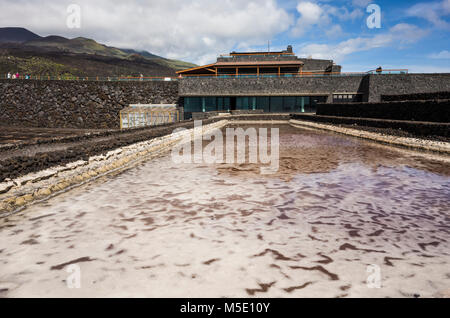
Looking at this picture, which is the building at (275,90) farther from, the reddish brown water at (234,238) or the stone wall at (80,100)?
the reddish brown water at (234,238)

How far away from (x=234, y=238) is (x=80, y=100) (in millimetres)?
43740

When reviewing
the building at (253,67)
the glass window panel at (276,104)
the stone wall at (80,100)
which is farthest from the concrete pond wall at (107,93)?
the building at (253,67)

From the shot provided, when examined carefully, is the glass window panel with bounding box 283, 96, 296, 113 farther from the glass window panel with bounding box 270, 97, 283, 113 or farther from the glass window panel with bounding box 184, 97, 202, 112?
the glass window panel with bounding box 184, 97, 202, 112

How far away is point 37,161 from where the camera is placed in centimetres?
698

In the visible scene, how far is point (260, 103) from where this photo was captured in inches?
1670

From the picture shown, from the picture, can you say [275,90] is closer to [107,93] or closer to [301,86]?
[301,86]

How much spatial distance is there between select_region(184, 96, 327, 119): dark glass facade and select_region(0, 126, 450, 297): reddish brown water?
1387 inches

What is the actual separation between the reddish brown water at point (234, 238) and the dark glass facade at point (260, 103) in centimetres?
3523

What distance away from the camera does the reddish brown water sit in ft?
10.2

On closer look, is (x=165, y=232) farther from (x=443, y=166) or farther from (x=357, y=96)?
(x=357, y=96)

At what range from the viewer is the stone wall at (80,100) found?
4162 cm

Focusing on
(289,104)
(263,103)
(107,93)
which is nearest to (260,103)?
(263,103)
